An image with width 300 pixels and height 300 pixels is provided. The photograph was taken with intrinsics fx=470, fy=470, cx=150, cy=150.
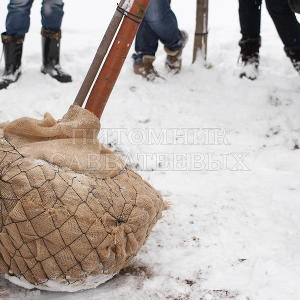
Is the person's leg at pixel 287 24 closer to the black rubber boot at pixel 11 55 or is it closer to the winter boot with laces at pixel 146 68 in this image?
the winter boot with laces at pixel 146 68

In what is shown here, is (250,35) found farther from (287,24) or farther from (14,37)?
(14,37)

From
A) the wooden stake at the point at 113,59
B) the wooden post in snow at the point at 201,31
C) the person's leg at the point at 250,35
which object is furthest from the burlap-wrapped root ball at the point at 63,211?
the wooden post in snow at the point at 201,31

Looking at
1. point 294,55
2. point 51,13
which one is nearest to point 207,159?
point 294,55

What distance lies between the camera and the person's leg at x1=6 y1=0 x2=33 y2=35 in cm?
346

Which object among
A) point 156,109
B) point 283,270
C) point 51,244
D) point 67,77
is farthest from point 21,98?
point 283,270

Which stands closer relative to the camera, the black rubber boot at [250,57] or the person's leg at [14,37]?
the person's leg at [14,37]

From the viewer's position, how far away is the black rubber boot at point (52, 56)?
3643 mm

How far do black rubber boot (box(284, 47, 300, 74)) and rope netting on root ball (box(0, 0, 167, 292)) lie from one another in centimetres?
205

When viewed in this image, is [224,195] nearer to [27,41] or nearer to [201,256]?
[201,256]

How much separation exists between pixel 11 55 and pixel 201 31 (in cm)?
156

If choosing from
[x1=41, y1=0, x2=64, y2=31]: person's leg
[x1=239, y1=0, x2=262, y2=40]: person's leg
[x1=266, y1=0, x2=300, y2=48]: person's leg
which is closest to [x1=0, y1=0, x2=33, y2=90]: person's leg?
[x1=41, y1=0, x2=64, y2=31]: person's leg

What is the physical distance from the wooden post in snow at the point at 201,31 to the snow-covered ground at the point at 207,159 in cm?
13

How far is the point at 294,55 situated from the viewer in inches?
140

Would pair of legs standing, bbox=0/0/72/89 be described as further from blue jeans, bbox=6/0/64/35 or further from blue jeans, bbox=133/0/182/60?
blue jeans, bbox=133/0/182/60
